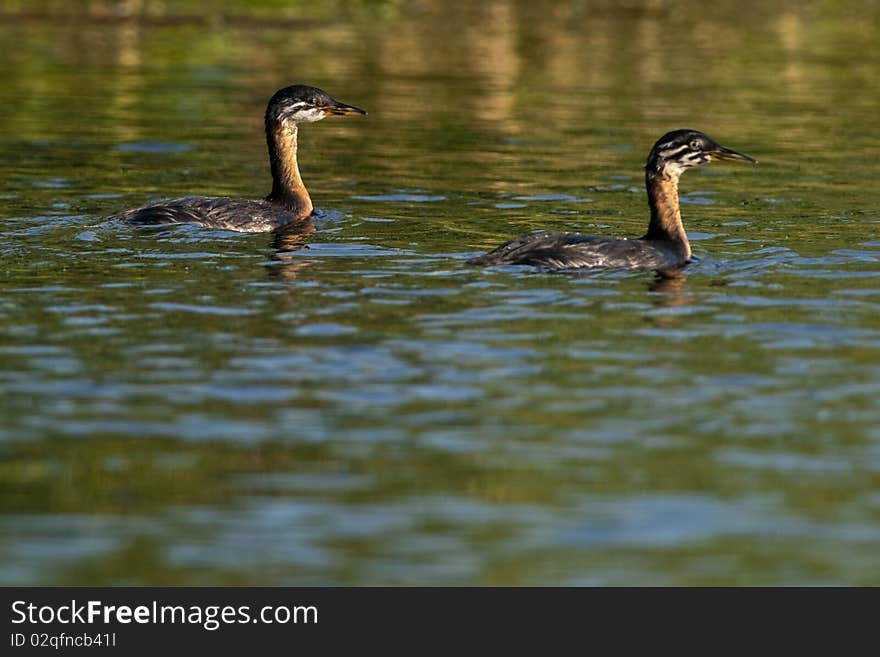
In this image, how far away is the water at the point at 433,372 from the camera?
359 inches

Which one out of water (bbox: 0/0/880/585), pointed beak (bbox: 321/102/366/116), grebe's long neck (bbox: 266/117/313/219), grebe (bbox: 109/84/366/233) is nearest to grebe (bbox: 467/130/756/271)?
water (bbox: 0/0/880/585)

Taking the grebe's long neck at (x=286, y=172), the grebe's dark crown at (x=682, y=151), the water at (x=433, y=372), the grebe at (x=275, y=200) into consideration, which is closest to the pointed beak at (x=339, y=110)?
the grebe at (x=275, y=200)

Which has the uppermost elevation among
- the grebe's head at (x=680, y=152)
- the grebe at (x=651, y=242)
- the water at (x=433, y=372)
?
the grebe's head at (x=680, y=152)

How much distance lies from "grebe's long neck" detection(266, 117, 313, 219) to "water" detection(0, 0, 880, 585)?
45cm

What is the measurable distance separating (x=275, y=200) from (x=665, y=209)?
5.13 meters

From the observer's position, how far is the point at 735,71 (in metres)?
37.8

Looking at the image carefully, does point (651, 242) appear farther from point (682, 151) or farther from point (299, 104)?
point (299, 104)

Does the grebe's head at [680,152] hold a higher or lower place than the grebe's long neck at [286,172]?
higher

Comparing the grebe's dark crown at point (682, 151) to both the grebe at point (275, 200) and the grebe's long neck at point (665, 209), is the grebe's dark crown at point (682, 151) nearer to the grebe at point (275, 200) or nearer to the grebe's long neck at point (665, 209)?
the grebe's long neck at point (665, 209)

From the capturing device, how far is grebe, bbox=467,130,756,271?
16.1 meters

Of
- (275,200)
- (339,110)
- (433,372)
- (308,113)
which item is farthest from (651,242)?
(308,113)

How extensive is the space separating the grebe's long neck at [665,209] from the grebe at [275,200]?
4.34 meters

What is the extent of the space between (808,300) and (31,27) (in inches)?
1225

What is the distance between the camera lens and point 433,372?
40.2 ft
